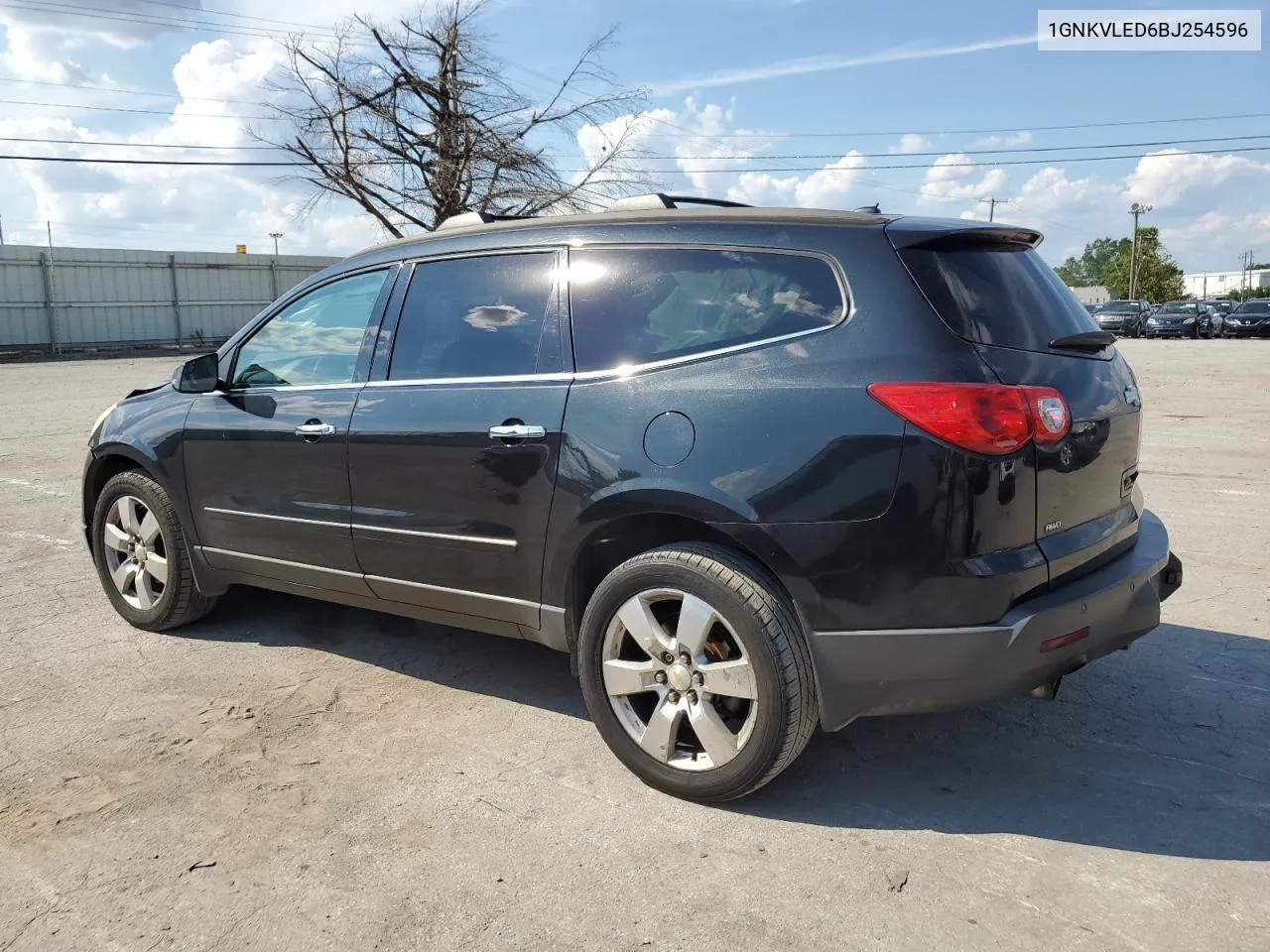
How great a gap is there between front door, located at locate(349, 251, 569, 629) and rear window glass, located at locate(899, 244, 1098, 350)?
1219mm

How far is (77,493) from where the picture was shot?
8.20 meters

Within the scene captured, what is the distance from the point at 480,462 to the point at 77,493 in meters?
6.16

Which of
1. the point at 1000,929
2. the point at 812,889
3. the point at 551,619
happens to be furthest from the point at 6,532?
the point at 1000,929

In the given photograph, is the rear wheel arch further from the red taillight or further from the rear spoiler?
the rear spoiler

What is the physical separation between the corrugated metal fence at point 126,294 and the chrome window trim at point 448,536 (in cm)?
3087

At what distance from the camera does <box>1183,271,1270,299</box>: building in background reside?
111394 millimetres

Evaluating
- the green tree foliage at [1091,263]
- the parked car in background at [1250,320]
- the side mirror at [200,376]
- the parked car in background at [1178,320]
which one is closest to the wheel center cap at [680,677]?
the side mirror at [200,376]

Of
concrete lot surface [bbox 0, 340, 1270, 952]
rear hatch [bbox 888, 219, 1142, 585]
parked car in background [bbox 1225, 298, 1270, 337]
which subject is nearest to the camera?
concrete lot surface [bbox 0, 340, 1270, 952]

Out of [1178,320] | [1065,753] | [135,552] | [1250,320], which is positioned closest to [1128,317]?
[1178,320]

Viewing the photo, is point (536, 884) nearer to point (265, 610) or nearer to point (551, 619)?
point (551, 619)

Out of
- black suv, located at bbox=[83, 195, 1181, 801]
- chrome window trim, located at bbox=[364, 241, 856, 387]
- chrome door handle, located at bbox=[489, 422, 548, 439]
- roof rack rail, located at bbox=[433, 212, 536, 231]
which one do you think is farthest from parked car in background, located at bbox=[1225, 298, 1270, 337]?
chrome door handle, located at bbox=[489, 422, 548, 439]

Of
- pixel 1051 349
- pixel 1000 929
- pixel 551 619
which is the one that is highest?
pixel 1051 349

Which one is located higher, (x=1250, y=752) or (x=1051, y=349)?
(x=1051, y=349)

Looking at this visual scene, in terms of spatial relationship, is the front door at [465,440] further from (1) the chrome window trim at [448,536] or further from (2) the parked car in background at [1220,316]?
(2) the parked car in background at [1220,316]
